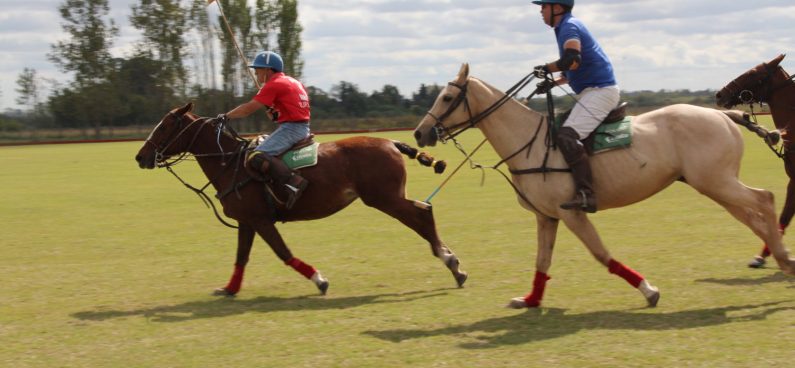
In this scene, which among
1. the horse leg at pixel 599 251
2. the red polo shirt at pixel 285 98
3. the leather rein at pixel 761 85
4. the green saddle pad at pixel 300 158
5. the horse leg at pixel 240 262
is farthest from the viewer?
the leather rein at pixel 761 85

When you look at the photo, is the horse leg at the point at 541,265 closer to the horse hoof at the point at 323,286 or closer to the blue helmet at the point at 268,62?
the horse hoof at the point at 323,286

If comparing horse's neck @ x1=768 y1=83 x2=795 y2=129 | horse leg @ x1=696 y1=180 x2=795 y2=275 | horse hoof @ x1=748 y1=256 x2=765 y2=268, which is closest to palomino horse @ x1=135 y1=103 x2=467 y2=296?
horse leg @ x1=696 y1=180 x2=795 y2=275

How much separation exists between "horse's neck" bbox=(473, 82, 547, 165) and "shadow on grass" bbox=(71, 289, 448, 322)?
1.72 m

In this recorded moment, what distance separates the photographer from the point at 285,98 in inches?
357

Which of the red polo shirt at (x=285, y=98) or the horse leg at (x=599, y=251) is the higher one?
the red polo shirt at (x=285, y=98)

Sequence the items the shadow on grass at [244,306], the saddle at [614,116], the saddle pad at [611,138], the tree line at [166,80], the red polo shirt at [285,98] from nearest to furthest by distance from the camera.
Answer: the saddle pad at [611,138] < the saddle at [614,116] < the shadow on grass at [244,306] < the red polo shirt at [285,98] < the tree line at [166,80]

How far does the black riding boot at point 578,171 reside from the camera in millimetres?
7578

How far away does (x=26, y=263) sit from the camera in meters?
11.7

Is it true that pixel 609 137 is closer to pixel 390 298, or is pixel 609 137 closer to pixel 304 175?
pixel 390 298

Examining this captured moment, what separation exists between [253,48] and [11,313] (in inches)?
2707

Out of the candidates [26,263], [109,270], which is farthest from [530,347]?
[26,263]

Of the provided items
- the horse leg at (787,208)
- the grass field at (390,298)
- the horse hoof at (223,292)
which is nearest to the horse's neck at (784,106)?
the horse leg at (787,208)

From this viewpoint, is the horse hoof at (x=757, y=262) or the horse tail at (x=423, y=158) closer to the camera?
the horse tail at (x=423, y=158)

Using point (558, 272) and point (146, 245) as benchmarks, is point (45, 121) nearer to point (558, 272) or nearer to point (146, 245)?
point (146, 245)
